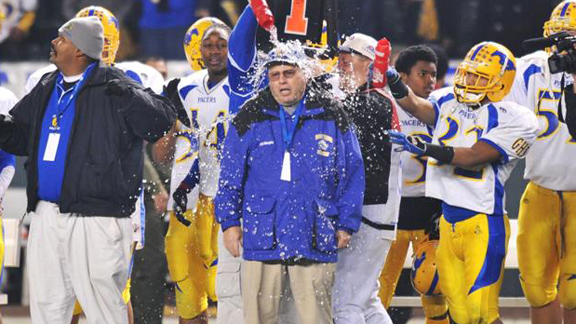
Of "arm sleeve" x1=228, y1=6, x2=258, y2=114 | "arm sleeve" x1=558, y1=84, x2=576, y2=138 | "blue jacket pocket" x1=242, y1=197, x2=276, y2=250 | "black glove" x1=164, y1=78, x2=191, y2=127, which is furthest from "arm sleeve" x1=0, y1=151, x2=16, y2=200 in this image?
"arm sleeve" x1=558, y1=84, x2=576, y2=138

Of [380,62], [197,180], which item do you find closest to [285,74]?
[380,62]

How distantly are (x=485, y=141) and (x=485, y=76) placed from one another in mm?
429

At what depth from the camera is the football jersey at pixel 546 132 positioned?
891cm

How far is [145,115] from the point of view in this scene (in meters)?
7.86

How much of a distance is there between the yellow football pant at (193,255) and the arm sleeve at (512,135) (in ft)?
6.96

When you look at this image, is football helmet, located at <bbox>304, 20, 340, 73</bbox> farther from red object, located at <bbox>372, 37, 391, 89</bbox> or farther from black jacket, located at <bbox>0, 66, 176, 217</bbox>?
black jacket, located at <bbox>0, 66, 176, 217</bbox>

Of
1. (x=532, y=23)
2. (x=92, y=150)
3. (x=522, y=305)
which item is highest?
(x=532, y=23)

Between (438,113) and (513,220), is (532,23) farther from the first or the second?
(438,113)

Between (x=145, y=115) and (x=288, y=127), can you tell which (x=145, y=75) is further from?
(x=288, y=127)

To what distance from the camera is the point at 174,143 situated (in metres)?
9.58

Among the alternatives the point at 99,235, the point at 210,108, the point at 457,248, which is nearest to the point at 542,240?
the point at 457,248

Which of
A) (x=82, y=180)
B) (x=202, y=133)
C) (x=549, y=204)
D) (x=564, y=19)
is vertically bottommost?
(x=549, y=204)

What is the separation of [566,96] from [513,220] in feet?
9.99

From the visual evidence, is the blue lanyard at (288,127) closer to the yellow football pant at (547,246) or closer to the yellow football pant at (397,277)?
the yellow football pant at (397,277)
